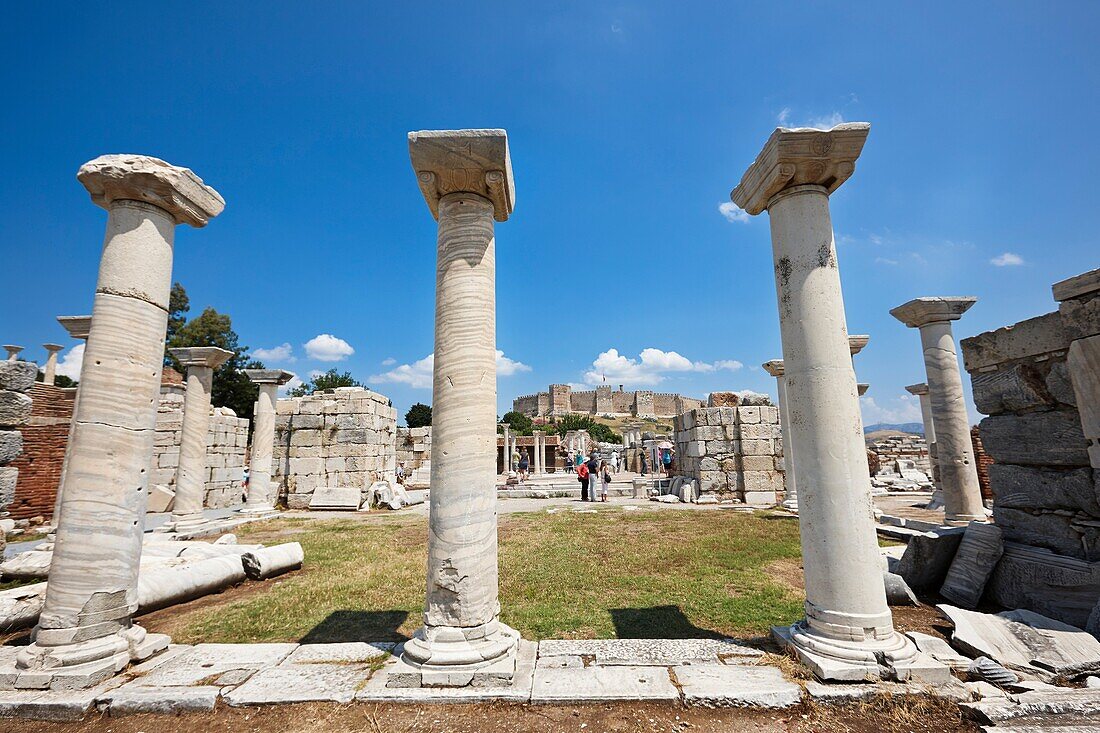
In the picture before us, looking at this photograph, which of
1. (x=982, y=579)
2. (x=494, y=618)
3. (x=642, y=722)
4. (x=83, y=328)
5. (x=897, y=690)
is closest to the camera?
(x=642, y=722)

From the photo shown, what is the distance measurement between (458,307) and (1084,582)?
19.4 feet

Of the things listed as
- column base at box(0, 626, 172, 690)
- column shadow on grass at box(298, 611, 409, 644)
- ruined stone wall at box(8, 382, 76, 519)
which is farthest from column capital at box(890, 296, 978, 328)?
ruined stone wall at box(8, 382, 76, 519)

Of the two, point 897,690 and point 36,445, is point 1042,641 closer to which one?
point 897,690

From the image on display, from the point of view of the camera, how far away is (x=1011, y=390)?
16.9 ft

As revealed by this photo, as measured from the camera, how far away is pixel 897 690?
302cm

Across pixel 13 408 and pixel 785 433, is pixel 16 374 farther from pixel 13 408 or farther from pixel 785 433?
pixel 785 433

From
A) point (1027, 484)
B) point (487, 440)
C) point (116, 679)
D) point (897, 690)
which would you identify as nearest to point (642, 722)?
point (897, 690)

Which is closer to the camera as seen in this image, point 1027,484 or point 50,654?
point 50,654

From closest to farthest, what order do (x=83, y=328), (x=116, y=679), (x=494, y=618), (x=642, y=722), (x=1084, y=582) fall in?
(x=642, y=722)
(x=116, y=679)
(x=494, y=618)
(x=1084, y=582)
(x=83, y=328)

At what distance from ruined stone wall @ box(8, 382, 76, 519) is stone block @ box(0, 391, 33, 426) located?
344 inches

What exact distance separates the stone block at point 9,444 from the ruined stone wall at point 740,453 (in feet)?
46.3

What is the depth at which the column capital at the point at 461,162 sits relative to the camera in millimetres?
3689

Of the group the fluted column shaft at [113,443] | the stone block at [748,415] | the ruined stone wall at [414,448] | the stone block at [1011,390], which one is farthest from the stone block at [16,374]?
the ruined stone wall at [414,448]

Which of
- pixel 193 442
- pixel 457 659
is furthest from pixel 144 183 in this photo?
pixel 193 442
